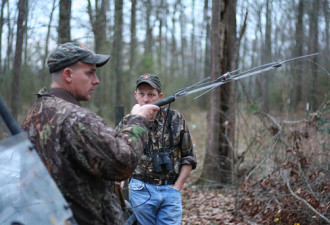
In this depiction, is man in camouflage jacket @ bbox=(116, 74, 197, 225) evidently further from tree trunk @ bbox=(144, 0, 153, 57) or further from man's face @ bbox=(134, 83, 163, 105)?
tree trunk @ bbox=(144, 0, 153, 57)

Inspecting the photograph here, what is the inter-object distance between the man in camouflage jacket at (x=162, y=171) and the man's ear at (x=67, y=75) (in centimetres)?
124

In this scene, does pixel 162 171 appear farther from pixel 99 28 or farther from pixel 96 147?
pixel 99 28

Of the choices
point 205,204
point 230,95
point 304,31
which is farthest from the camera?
point 304,31

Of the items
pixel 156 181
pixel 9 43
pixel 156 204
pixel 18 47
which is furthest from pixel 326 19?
pixel 9 43

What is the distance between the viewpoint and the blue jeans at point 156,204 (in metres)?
3.38

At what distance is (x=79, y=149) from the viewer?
194 cm

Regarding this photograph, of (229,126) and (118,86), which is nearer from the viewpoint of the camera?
(229,126)

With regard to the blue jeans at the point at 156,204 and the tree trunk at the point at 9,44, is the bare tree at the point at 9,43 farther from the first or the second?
the blue jeans at the point at 156,204

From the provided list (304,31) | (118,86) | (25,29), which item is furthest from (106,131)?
(118,86)

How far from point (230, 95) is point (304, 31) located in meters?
4.51

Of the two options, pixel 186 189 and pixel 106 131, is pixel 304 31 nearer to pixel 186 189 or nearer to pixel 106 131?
pixel 186 189

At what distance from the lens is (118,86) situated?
16.8 meters

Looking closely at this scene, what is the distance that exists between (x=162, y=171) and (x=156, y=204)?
0.35 m

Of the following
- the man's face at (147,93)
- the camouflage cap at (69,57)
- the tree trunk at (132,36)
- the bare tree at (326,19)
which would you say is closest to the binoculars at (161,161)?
the man's face at (147,93)
